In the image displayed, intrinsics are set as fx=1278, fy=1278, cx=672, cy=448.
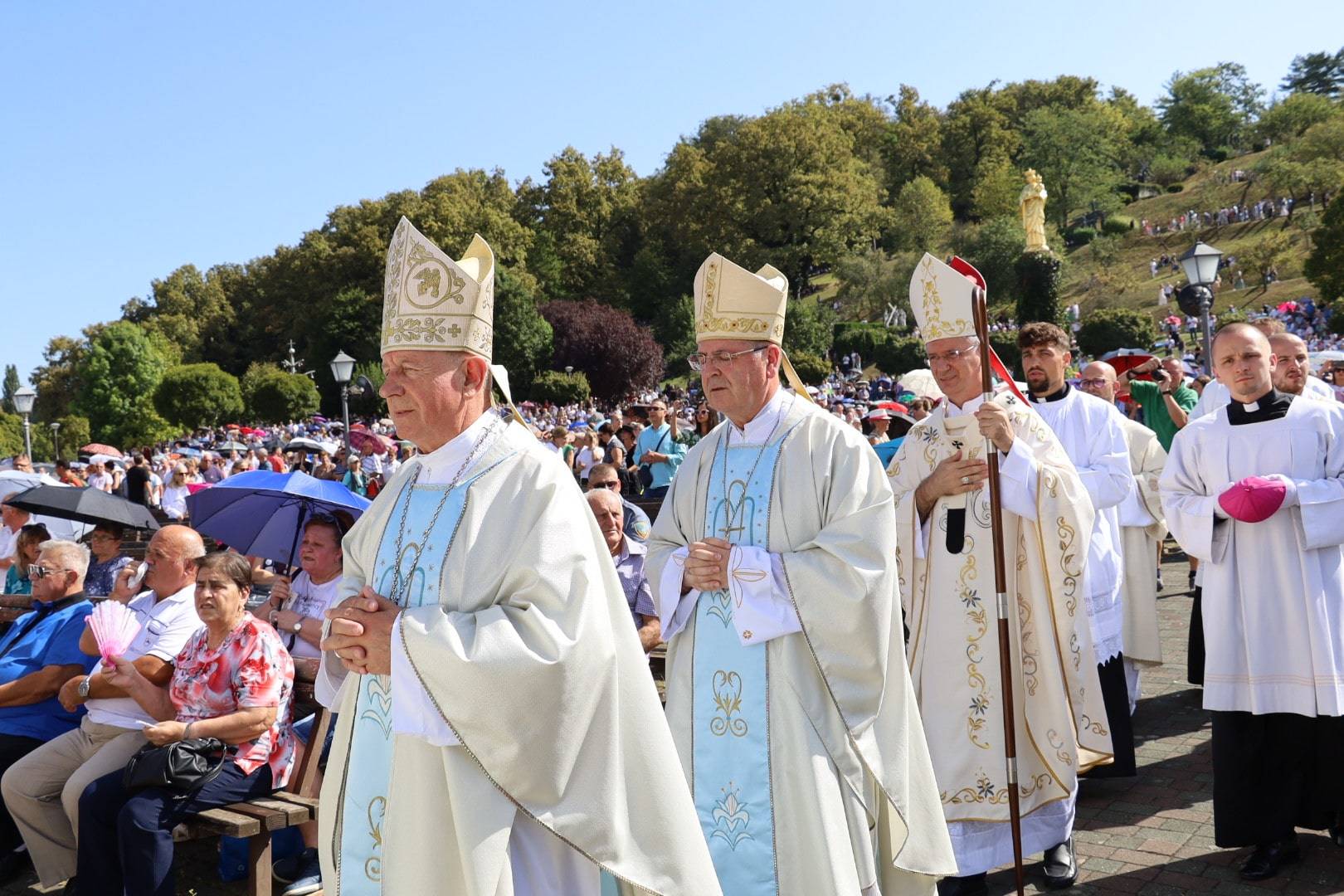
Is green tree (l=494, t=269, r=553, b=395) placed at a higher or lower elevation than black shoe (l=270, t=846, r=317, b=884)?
higher

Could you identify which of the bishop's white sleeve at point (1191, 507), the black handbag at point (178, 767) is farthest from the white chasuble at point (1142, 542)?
the black handbag at point (178, 767)

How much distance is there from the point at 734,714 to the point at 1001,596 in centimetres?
126

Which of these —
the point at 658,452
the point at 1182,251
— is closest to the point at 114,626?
the point at 658,452

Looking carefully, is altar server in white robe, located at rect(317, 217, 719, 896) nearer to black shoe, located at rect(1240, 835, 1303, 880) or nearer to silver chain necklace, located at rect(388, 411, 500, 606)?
silver chain necklace, located at rect(388, 411, 500, 606)

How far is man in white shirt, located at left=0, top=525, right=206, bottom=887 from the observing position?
216 inches

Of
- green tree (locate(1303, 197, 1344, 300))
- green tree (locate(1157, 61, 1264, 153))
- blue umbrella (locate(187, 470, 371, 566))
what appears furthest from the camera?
green tree (locate(1157, 61, 1264, 153))

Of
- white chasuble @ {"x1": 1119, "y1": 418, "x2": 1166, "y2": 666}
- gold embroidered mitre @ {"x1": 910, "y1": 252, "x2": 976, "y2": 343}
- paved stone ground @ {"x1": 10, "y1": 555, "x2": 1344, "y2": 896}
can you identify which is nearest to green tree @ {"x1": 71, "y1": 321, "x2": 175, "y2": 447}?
white chasuble @ {"x1": 1119, "y1": 418, "x2": 1166, "y2": 666}

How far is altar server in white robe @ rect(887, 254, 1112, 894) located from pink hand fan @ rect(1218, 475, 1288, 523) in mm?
582

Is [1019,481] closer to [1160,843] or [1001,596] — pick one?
[1001,596]

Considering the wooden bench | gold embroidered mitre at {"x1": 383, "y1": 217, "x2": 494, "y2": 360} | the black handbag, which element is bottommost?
the wooden bench

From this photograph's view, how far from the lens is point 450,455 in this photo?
3.23 meters

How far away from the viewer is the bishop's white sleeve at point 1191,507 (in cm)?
496

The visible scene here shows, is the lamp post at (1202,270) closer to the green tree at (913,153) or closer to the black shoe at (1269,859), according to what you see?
the black shoe at (1269,859)

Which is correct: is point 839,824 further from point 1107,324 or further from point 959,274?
point 1107,324
